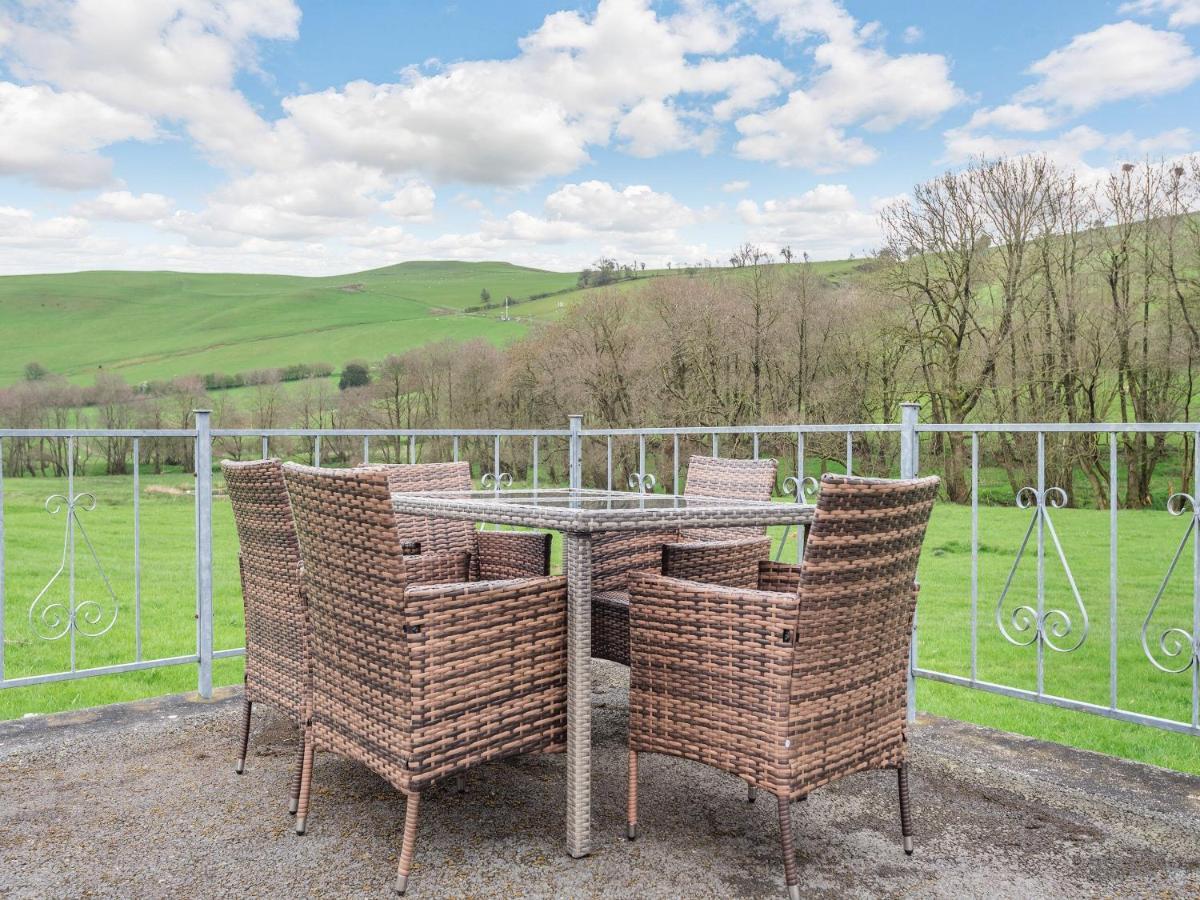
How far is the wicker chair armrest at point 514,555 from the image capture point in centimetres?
329

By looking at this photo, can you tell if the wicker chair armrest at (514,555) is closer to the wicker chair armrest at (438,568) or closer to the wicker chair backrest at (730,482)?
the wicker chair armrest at (438,568)

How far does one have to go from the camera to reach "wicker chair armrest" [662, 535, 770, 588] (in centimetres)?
298

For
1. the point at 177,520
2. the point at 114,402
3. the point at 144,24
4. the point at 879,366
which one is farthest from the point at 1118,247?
the point at 114,402

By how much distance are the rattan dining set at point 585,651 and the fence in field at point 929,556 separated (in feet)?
2.51

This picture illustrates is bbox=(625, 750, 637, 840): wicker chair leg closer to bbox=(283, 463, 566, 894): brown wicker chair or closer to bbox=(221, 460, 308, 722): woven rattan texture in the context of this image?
bbox=(283, 463, 566, 894): brown wicker chair

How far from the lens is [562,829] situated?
2.23 metres

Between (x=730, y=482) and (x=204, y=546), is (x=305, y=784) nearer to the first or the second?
(x=204, y=546)

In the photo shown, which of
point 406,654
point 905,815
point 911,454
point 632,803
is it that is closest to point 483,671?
point 406,654

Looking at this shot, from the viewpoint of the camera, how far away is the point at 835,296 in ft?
54.2

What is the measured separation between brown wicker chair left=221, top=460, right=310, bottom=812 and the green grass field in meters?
Answer: 1.97

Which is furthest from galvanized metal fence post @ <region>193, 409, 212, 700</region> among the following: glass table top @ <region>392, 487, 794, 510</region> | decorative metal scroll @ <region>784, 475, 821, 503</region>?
decorative metal scroll @ <region>784, 475, 821, 503</region>

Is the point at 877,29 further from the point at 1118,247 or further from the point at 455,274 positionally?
the point at 455,274

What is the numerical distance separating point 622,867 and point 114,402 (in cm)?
2017

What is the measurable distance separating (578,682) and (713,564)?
1.00 m
